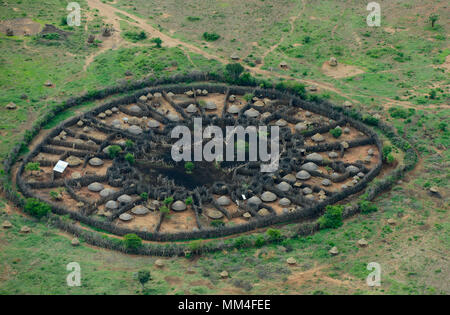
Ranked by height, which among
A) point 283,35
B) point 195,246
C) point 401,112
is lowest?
point 195,246

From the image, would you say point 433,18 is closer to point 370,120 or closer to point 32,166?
point 370,120

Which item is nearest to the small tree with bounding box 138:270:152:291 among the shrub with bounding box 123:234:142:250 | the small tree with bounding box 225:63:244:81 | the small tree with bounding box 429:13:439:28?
the shrub with bounding box 123:234:142:250

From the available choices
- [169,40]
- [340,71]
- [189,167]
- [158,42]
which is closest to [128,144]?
[189,167]

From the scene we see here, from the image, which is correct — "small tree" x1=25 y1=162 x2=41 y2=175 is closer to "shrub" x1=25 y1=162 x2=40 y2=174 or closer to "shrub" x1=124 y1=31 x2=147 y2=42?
"shrub" x1=25 y1=162 x2=40 y2=174

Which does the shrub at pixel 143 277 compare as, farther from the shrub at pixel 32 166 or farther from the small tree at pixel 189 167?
the shrub at pixel 32 166

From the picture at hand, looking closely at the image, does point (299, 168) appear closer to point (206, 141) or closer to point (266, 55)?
point (206, 141)

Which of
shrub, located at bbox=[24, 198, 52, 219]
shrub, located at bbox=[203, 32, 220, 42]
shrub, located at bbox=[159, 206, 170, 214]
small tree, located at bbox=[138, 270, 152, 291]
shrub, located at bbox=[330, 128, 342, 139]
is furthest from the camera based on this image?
shrub, located at bbox=[203, 32, 220, 42]
